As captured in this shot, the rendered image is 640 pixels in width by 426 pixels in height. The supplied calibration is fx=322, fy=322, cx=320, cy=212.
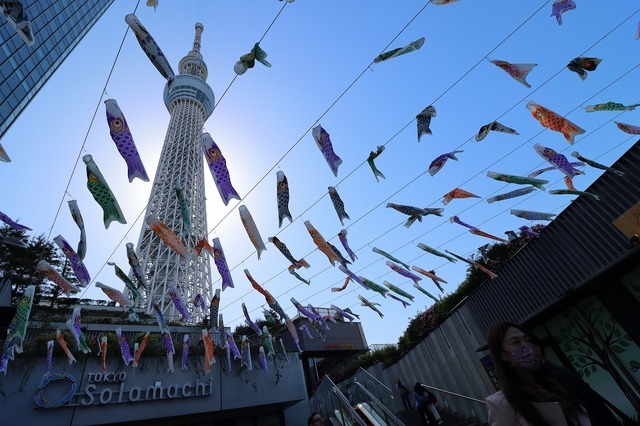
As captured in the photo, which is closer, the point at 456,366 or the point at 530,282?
the point at 530,282

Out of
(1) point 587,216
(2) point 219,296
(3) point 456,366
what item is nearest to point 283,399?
(2) point 219,296

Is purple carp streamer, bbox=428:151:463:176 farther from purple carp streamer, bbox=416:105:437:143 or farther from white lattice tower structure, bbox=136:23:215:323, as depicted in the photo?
white lattice tower structure, bbox=136:23:215:323

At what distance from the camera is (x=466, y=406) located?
34.1 feet

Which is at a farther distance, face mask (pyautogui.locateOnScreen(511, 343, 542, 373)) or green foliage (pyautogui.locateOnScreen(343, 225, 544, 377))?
green foliage (pyautogui.locateOnScreen(343, 225, 544, 377))

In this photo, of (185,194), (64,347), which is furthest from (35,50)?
(64,347)

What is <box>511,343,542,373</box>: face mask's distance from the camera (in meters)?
2.03

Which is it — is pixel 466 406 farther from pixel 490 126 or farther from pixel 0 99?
pixel 0 99

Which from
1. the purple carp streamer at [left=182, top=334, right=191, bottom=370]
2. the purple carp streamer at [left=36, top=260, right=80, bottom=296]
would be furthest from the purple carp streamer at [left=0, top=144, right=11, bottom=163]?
the purple carp streamer at [left=182, top=334, right=191, bottom=370]

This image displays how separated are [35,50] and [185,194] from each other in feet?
96.7

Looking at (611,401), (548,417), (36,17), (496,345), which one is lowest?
(611,401)

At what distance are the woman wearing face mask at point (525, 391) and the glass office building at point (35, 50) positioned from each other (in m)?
40.4

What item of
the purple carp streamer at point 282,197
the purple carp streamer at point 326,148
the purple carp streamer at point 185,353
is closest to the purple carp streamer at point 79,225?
the purple carp streamer at point 282,197

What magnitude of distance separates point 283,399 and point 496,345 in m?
14.4

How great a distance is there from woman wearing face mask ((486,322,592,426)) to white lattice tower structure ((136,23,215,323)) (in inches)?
993
